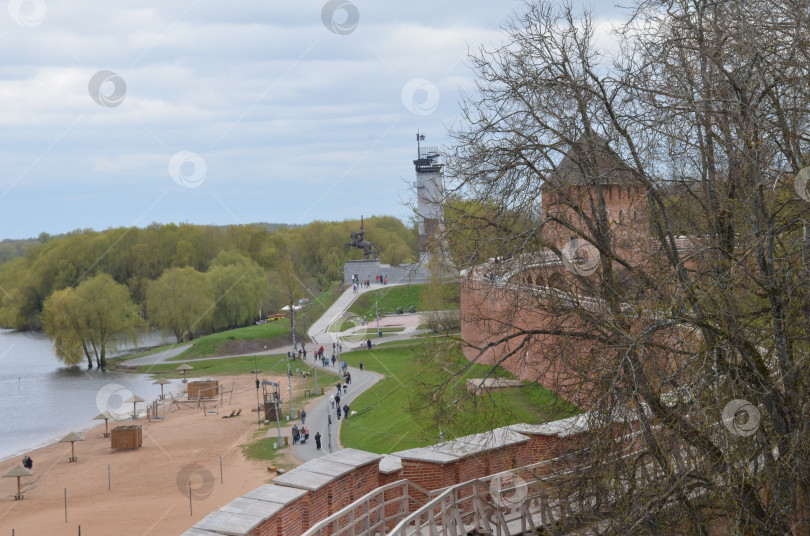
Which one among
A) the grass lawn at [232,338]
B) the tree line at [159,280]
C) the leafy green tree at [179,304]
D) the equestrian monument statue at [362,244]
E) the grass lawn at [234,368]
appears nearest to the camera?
the grass lawn at [234,368]

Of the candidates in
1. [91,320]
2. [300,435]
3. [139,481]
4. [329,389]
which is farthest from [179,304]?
[139,481]

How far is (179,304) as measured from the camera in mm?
79125

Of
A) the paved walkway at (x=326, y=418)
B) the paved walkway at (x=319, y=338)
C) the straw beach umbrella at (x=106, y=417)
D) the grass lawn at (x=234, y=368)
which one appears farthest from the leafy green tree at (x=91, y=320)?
the paved walkway at (x=326, y=418)

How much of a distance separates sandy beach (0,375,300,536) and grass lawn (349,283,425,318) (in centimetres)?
3017

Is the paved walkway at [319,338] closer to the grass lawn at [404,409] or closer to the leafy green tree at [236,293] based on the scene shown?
the leafy green tree at [236,293]

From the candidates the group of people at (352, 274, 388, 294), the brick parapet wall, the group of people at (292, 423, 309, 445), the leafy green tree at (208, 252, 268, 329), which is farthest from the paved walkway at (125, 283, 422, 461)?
the brick parapet wall

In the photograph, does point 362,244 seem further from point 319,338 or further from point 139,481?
point 139,481

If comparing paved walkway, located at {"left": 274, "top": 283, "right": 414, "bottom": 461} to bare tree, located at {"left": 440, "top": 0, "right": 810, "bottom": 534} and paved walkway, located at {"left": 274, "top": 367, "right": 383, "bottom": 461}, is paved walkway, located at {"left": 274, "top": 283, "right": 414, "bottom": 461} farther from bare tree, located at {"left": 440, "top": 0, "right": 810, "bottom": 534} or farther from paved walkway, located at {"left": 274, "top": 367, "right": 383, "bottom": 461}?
bare tree, located at {"left": 440, "top": 0, "right": 810, "bottom": 534}

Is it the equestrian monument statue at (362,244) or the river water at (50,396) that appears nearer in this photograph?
the river water at (50,396)

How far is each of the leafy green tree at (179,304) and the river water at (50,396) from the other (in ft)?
31.7

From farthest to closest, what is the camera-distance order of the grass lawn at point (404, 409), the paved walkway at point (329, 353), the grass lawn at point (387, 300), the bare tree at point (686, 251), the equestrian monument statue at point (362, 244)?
the equestrian monument statue at point (362, 244), the grass lawn at point (387, 300), the paved walkway at point (329, 353), the grass lawn at point (404, 409), the bare tree at point (686, 251)

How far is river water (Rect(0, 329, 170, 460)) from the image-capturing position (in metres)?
44.5

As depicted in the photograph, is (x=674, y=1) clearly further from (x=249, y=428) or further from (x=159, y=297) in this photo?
(x=159, y=297)

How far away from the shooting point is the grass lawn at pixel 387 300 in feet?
248
